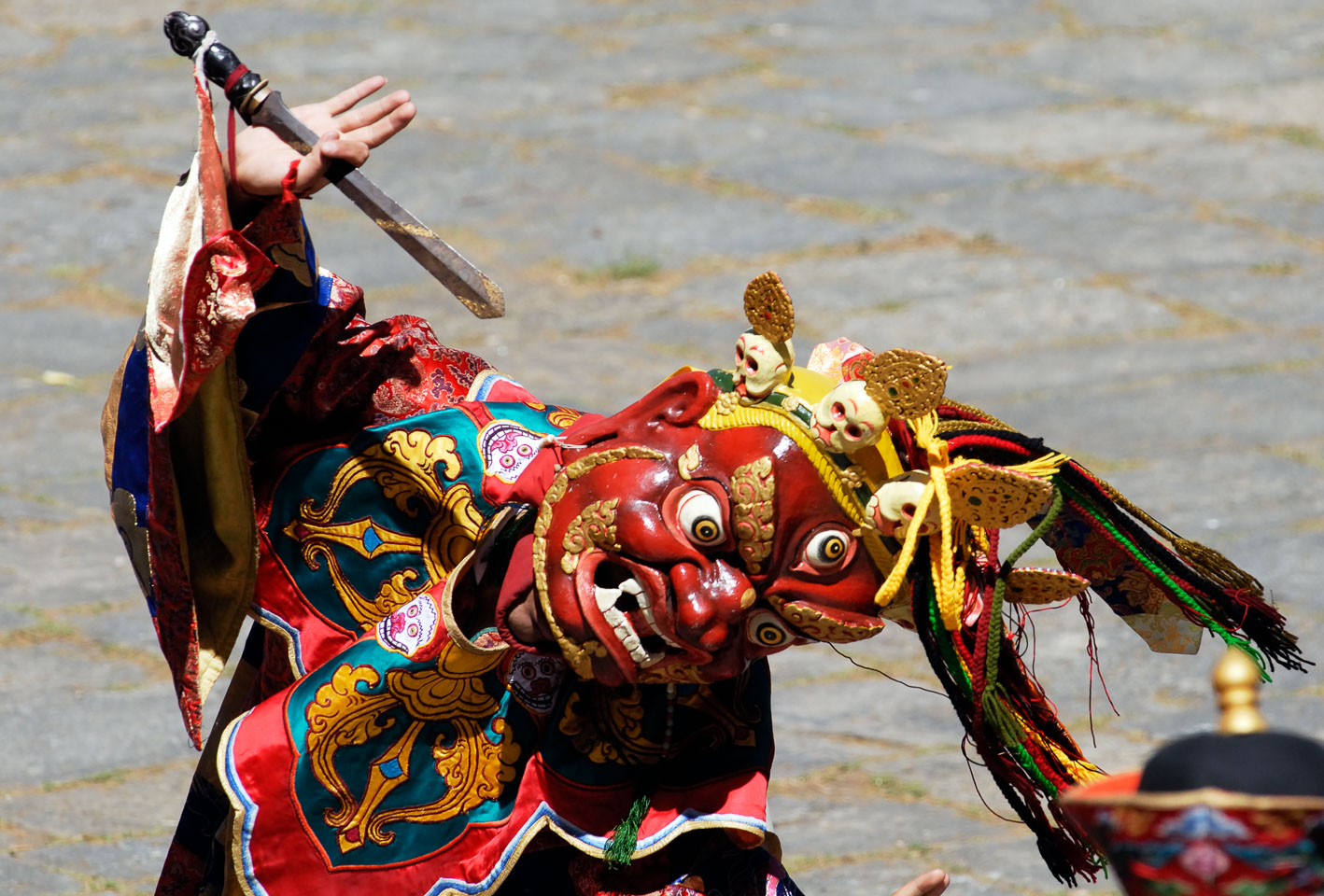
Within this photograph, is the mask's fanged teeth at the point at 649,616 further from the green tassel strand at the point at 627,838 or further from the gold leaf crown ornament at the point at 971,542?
the green tassel strand at the point at 627,838

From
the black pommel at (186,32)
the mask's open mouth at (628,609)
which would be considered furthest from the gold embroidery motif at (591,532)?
the black pommel at (186,32)

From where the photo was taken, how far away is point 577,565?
208 cm

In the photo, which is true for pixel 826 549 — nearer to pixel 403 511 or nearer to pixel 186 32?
pixel 403 511

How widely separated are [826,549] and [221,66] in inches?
36.3

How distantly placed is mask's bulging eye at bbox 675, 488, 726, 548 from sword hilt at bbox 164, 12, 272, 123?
2.34 feet

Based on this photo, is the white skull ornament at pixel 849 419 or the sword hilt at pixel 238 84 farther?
the sword hilt at pixel 238 84

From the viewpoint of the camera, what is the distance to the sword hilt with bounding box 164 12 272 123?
227 centimetres

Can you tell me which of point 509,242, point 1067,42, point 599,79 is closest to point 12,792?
point 509,242

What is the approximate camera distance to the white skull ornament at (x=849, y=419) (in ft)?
6.75

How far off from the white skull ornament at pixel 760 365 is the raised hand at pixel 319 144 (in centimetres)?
47

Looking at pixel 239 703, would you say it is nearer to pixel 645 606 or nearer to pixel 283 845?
pixel 283 845

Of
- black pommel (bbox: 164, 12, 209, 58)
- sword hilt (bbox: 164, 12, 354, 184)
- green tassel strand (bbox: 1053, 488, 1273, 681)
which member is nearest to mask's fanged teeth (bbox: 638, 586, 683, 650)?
green tassel strand (bbox: 1053, 488, 1273, 681)

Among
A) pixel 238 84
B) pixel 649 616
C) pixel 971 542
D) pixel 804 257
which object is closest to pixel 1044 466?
pixel 971 542

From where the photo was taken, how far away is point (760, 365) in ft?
7.06
